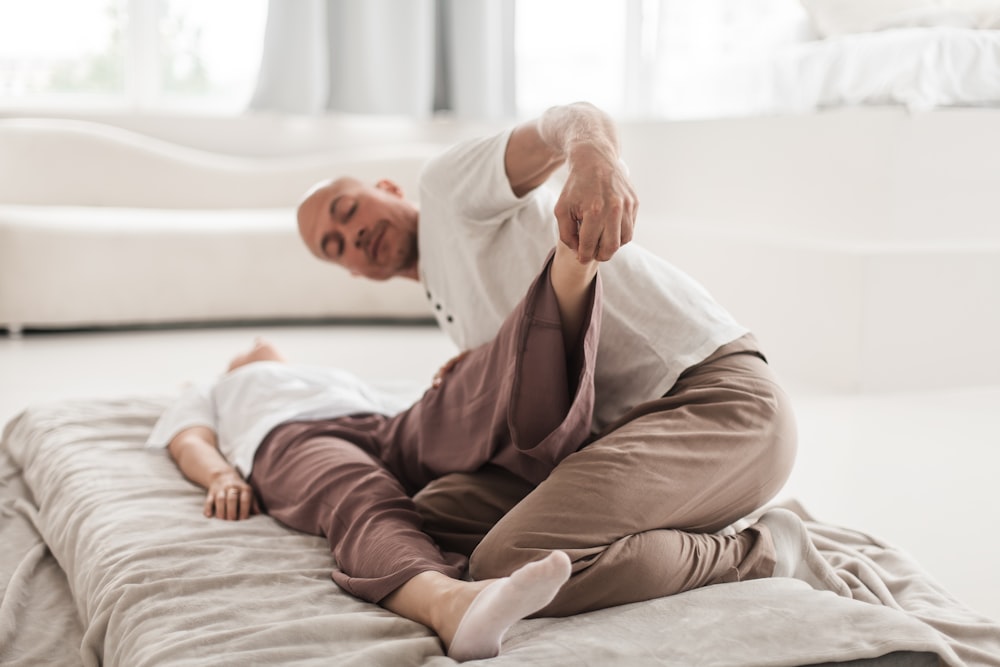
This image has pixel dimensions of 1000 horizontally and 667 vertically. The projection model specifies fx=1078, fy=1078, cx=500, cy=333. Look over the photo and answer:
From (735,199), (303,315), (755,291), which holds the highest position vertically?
(735,199)

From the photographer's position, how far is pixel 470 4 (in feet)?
15.8

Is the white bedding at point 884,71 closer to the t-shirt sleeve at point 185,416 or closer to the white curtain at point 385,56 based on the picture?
the white curtain at point 385,56

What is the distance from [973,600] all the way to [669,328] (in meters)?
0.57

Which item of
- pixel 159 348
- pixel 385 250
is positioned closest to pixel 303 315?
pixel 159 348

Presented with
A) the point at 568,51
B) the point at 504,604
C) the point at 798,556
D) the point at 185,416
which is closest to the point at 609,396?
the point at 798,556

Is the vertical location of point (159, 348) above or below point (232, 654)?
below

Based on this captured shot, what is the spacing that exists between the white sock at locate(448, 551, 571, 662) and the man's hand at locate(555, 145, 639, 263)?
331 millimetres

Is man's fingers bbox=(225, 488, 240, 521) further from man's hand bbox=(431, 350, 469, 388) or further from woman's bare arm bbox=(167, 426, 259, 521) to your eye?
man's hand bbox=(431, 350, 469, 388)

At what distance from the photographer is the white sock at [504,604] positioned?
988 millimetres

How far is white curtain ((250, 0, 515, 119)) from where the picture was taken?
4629mm

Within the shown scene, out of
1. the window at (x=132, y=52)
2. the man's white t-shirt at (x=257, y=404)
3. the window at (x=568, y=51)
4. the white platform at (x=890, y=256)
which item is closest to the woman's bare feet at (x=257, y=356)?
the man's white t-shirt at (x=257, y=404)

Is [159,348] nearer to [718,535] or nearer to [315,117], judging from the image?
[315,117]

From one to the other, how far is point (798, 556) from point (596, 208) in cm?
55

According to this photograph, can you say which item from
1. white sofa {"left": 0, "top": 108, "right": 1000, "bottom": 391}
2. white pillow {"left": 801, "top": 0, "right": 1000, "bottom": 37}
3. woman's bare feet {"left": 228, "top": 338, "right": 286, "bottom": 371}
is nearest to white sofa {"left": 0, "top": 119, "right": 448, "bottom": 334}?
white sofa {"left": 0, "top": 108, "right": 1000, "bottom": 391}
